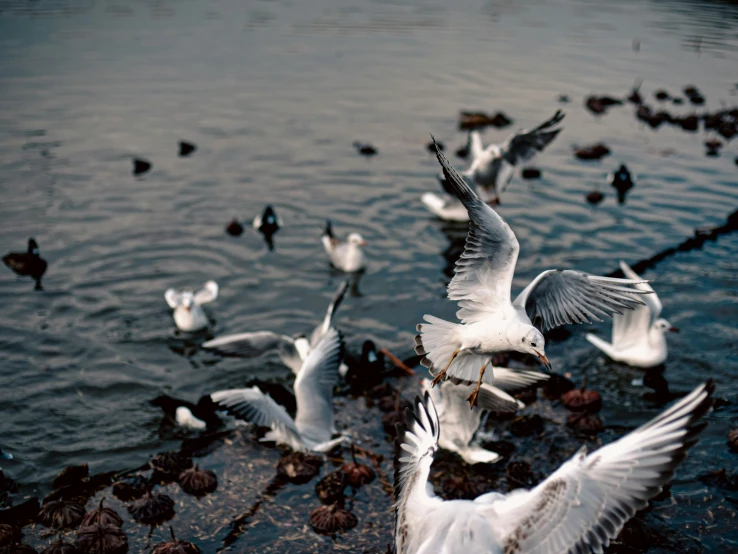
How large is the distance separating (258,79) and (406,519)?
2166cm

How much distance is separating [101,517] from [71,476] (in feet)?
2.98

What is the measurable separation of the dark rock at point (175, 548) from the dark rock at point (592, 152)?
49.2 feet

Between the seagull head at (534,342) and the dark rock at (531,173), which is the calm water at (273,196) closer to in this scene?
the dark rock at (531,173)

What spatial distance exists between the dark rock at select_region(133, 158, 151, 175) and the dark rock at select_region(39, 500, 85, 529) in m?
11.1

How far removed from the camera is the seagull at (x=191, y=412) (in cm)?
877

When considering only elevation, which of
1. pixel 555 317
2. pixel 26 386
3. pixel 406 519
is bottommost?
pixel 26 386

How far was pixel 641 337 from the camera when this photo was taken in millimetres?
10086

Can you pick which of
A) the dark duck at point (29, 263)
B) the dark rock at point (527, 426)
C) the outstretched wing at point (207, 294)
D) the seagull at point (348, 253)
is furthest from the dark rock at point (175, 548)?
the dark duck at point (29, 263)

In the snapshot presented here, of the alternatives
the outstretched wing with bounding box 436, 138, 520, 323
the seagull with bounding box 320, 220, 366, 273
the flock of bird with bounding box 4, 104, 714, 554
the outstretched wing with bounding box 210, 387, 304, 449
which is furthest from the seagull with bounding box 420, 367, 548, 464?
the seagull with bounding box 320, 220, 366, 273

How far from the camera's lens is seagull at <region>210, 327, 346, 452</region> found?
25.7 feet

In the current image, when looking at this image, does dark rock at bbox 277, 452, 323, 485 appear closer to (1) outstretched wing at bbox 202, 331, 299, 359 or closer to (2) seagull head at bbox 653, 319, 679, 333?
(1) outstretched wing at bbox 202, 331, 299, 359

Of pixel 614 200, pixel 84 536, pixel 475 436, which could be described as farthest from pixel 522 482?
pixel 614 200

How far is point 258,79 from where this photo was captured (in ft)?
82.7

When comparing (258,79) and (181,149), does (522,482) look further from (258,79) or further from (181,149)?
(258,79)
